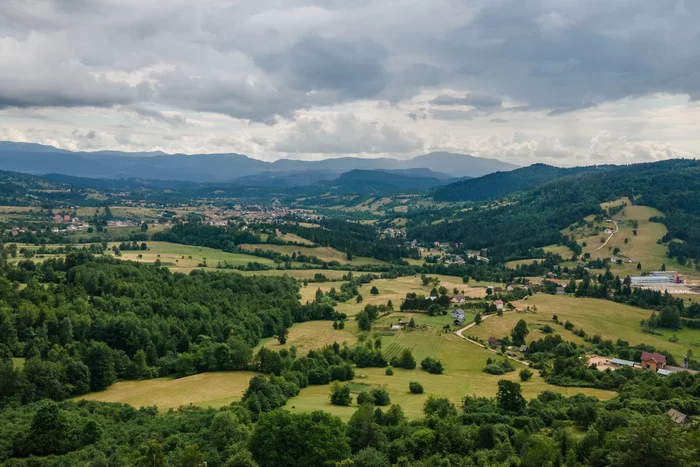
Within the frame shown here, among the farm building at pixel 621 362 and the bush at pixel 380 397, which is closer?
the bush at pixel 380 397

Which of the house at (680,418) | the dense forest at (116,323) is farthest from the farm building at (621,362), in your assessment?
the dense forest at (116,323)

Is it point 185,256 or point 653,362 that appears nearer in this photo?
point 653,362

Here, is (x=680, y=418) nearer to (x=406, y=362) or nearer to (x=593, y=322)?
(x=406, y=362)

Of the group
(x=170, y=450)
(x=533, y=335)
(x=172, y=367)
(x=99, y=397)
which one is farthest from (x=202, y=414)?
(x=533, y=335)

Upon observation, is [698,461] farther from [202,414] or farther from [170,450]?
[202,414]

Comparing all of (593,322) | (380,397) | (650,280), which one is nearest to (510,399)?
(380,397)

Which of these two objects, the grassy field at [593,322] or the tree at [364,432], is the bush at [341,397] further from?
the grassy field at [593,322]

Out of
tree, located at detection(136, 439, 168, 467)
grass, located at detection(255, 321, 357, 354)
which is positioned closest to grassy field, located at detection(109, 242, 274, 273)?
grass, located at detection(255, 321, 357, 354)
